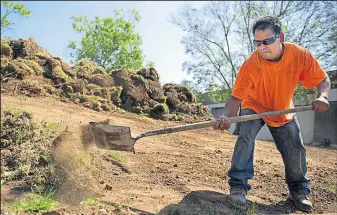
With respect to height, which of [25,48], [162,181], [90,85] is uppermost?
[25,48]

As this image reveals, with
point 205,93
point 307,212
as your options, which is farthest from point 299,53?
point 205,93

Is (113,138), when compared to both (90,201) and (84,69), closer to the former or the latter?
(90,201)

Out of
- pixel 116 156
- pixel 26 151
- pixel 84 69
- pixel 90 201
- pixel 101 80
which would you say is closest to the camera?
pixel 90 201

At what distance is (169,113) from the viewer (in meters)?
9.70

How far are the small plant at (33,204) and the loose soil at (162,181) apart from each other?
11 cm

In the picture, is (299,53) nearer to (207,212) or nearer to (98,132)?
(207,212)

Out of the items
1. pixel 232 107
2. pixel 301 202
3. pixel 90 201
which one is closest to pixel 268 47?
pixel 232 107

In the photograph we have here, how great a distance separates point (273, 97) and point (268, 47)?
0.59m

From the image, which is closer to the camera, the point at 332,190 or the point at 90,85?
the point at 332,190

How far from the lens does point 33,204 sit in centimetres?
281

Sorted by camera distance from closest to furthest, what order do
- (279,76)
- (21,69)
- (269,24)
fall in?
(269,24), (279,76), (21,69)

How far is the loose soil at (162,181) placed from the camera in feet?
10.8

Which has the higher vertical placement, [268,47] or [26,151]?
[268,47]

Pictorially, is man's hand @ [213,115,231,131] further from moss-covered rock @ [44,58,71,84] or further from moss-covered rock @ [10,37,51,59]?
moss-covered rock @ [10,37,51,59]
